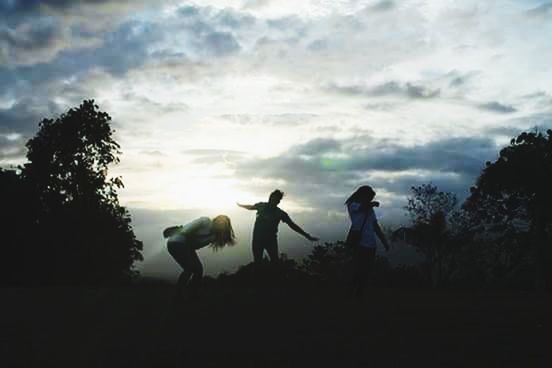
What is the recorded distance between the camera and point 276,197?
42.5 ft

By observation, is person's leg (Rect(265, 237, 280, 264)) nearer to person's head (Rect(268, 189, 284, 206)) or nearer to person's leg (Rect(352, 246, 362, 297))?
person's head (Rect(268, 189, 284, 206))

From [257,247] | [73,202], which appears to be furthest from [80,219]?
[257,247]

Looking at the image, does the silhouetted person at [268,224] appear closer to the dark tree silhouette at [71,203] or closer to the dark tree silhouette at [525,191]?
the dark tree silhouette at [71,203]

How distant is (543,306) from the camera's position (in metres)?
13.2

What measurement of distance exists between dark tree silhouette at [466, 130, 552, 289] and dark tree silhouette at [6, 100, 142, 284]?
83.0 feet

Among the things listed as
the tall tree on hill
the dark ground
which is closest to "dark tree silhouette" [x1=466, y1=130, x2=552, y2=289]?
the tall tree on hill

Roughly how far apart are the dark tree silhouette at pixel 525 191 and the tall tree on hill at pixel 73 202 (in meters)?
25.2

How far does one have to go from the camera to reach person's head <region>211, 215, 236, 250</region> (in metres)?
11.0

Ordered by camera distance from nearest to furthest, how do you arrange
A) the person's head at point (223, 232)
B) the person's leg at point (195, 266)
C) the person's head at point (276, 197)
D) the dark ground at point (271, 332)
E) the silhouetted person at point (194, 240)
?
the dark ground at point (271, 332) → the person's head at point (223, 232) → the silhouetted person at point (194, 240) → the person's leg at point (195, 266) → the person's head at point (276, 197)

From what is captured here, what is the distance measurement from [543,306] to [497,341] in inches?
227

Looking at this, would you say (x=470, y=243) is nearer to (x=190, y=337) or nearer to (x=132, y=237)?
(x=132, y=237)

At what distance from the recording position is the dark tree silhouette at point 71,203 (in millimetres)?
38156

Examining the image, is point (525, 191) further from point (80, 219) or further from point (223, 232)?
point (223, 232)

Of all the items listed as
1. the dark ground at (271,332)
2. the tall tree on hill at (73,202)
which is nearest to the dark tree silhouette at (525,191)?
the tall tree on hill at (73,202)
